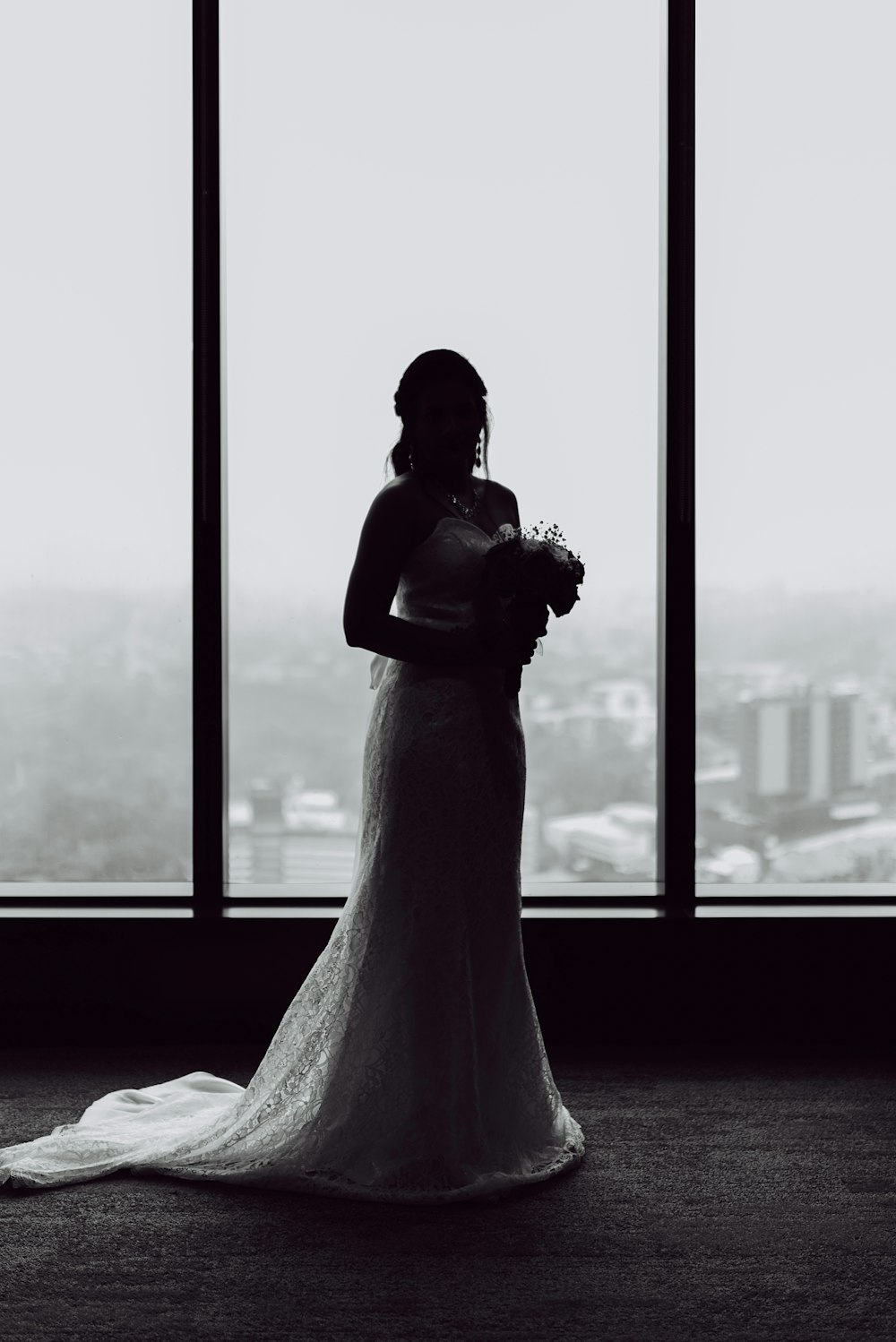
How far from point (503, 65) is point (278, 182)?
0.83m

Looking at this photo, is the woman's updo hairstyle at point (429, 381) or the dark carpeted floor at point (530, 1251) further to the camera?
the woman's updo hairstyle at point (429, 381)

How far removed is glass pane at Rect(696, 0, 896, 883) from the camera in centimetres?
438

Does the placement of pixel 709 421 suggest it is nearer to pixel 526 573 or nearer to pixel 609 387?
pixel 609 387

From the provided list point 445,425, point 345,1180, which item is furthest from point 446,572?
point 345,1180

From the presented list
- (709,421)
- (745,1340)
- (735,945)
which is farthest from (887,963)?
(745,1340)

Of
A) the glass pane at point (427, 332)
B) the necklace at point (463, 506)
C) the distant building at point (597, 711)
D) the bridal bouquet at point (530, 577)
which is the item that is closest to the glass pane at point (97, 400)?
the glass pane at point (427, 332)

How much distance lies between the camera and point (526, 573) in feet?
9.54

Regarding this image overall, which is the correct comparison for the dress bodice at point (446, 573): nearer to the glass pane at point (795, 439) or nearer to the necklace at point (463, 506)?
the necklace at point (463, 506)

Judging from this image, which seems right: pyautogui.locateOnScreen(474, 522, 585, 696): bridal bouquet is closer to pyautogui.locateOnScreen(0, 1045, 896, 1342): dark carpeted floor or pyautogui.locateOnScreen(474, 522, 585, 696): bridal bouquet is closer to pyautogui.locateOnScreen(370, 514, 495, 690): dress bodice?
pyautogui.locateOnScreen(370, 514, 495, 690): dress bodice

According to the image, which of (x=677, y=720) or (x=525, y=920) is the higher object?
(x=677, y=720)

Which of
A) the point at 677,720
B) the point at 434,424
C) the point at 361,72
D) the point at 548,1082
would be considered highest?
the point at 361,72

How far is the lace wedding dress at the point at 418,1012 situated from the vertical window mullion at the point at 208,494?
4.03 feet

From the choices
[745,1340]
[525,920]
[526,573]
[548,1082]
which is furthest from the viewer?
[525,920]

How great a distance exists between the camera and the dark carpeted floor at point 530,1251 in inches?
91.4
